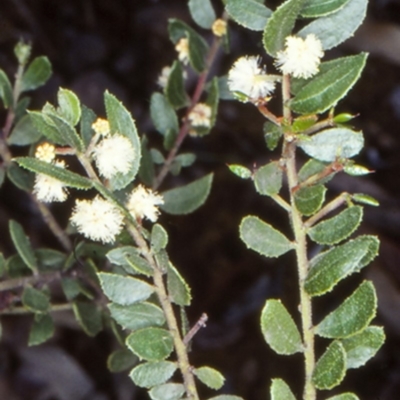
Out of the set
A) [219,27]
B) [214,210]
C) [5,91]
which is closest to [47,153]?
[5,91]

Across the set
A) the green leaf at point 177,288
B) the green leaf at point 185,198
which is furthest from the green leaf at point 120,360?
the green leaf at point 177,288

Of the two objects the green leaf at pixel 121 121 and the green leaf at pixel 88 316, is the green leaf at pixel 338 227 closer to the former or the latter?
the green leaf at pixel 121 121

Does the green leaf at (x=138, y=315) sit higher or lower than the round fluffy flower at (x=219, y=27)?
lower

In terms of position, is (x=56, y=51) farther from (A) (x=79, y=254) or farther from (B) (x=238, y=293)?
(B) (x=238, y=293)

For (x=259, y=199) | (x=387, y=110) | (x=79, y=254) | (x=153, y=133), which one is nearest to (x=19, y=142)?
(x=79, y=254)

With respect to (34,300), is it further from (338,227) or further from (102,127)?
(338,227)

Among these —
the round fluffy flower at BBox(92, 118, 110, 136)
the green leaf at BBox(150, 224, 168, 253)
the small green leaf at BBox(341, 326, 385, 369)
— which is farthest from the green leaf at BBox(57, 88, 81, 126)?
the small green leaf at BBox(341, 326, 385, 369)

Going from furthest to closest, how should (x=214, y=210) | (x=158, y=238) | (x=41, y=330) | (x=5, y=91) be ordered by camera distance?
(x=214, y=210) → (x=41, y=330) → (x=5, y=91) → (x=158, y=238)
